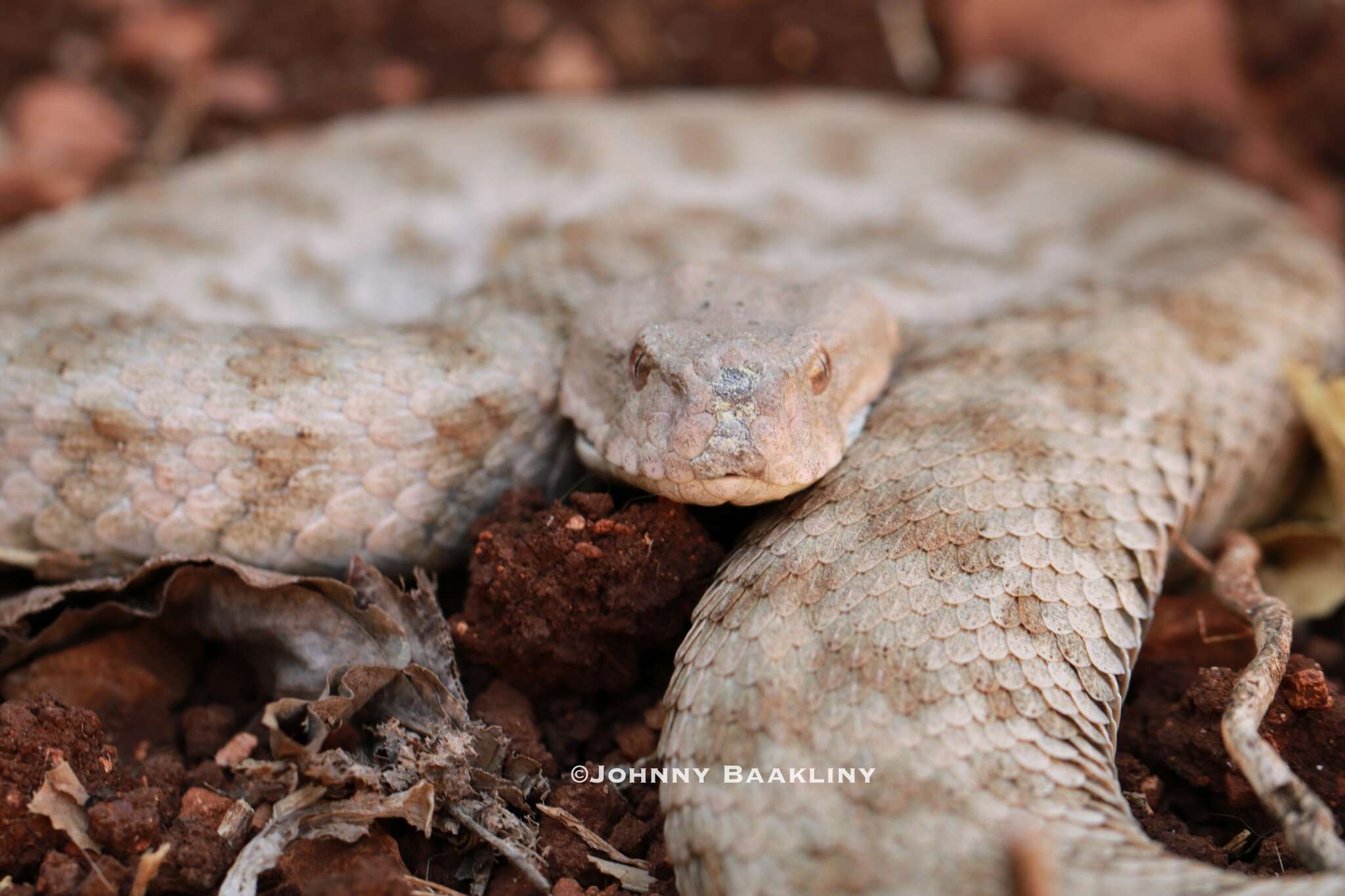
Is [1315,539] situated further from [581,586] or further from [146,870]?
[146,870]

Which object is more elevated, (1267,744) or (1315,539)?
(1267,744)

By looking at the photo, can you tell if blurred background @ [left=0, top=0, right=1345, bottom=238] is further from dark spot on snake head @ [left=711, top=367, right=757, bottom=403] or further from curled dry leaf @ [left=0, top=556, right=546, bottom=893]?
dark spot on snake head @ [left=711, top=367, right=757, bottom=403]

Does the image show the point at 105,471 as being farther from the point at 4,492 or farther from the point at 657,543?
the point at 657,543

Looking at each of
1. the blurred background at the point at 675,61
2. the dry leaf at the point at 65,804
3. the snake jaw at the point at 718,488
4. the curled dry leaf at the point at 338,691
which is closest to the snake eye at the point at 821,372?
the snake jaw at the point at 718,488

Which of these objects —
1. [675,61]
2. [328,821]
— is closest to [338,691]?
[328,821]

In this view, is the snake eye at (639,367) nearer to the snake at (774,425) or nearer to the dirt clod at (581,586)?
the snake at (774,425)

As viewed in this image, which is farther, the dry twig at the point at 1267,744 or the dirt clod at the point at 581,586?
the dirt clod at the point at 581,586
